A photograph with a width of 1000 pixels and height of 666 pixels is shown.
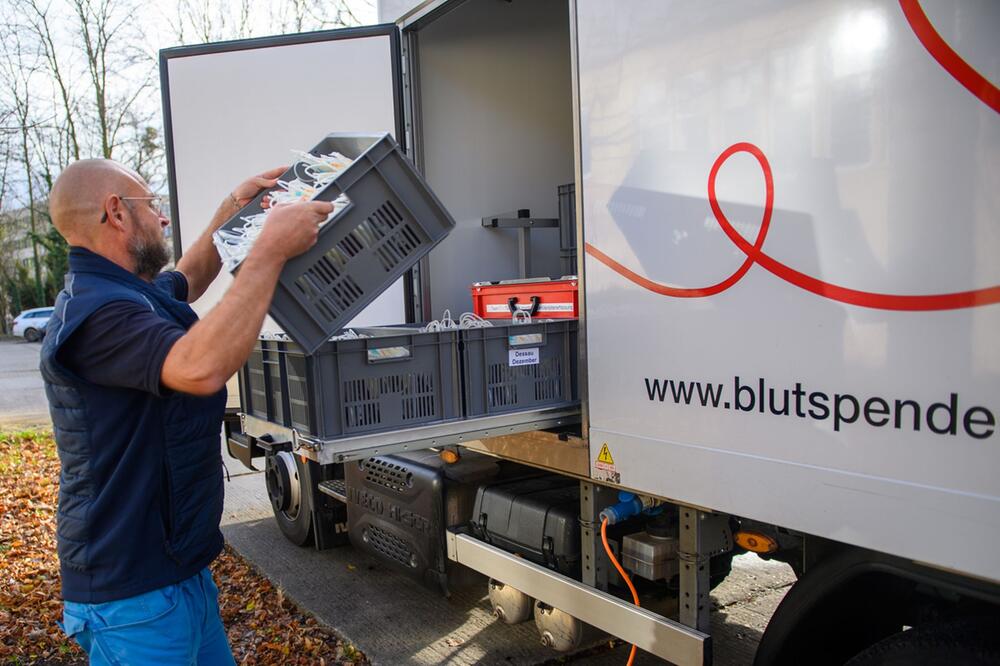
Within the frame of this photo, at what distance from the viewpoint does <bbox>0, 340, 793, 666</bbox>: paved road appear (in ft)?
12.1

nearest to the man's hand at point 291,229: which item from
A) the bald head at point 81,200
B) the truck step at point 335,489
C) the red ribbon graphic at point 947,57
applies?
the bald head at point 81,200

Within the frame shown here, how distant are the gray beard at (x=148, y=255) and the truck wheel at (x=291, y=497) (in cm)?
323

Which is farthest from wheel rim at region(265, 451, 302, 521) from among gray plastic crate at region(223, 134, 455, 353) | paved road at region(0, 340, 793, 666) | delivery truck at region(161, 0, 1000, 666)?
gray plastic crate at region(223, 134, 455, 353)

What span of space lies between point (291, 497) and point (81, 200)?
368 centimetres

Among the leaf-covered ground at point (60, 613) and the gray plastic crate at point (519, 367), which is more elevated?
the gray plastic crate at point (519, 367)

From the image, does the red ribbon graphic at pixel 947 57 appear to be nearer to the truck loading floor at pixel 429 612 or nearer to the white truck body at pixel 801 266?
the white truck body at pixel 801 266

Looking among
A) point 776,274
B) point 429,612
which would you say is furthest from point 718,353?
point 429,612

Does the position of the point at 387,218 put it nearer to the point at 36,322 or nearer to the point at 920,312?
the point at 920,312

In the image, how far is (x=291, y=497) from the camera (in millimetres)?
5332

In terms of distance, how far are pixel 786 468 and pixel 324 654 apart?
2.72 meters

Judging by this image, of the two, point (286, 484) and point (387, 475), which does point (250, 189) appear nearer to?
point (387, 475)

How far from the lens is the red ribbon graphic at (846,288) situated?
5.55 ft

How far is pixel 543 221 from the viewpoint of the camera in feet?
15.2

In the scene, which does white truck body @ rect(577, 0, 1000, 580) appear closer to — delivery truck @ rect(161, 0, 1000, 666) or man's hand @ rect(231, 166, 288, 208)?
delivery truck @ rect(161, 0, 1000, 666)
